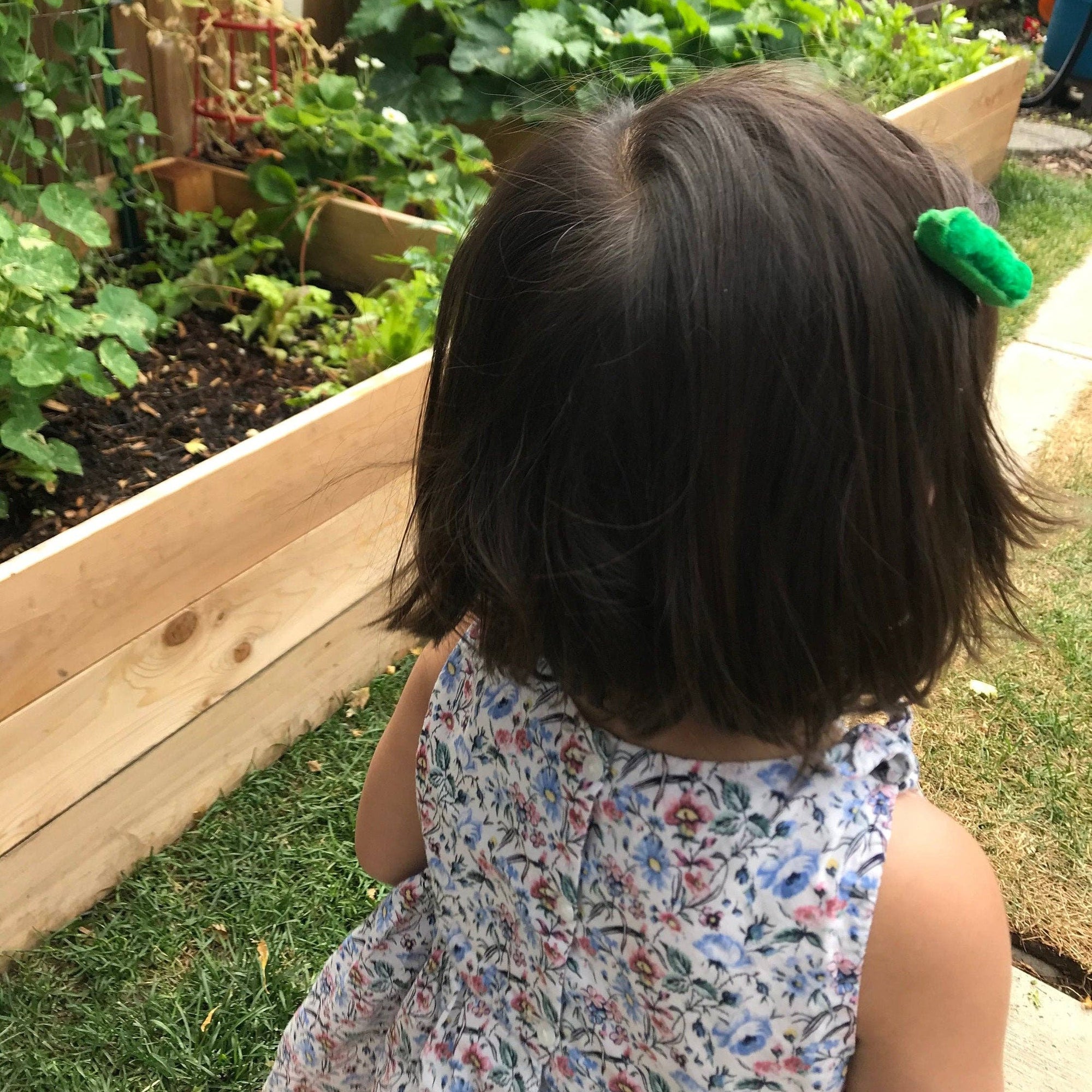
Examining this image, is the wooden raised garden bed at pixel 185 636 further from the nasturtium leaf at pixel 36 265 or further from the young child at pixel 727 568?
the young child at pixel 727 568

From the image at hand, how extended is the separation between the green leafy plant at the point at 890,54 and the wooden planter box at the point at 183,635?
285 cm

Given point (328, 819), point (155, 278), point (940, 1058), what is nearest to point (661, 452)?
point (940, 1058)

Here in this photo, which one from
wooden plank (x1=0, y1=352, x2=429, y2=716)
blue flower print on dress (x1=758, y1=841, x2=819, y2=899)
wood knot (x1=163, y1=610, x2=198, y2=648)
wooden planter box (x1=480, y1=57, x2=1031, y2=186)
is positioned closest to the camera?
blue flower print on dress (x1=758, y1=841, x2=819, y2=899)

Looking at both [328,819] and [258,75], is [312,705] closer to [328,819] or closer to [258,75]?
[328,819]

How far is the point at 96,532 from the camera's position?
162cm

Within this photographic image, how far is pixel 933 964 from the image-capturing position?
30.4 inches

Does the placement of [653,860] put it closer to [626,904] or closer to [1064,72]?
[626,904]

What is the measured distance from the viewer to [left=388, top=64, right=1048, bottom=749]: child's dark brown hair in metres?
0.69

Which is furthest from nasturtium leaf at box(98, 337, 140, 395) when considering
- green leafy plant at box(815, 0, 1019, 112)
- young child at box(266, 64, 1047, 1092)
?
green leafy plant at box(815, 0, 1019, 112)

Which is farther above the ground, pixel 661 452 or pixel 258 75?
pixel 661 452

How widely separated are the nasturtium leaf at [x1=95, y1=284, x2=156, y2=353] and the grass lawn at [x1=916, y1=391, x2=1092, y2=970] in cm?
176

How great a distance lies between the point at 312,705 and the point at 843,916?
1593 millimetres

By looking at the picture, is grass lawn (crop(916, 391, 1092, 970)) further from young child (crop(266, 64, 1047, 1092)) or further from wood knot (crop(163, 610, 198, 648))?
wood knot (crop(163, 610, 198, 648))

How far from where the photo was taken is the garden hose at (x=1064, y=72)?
621cm
